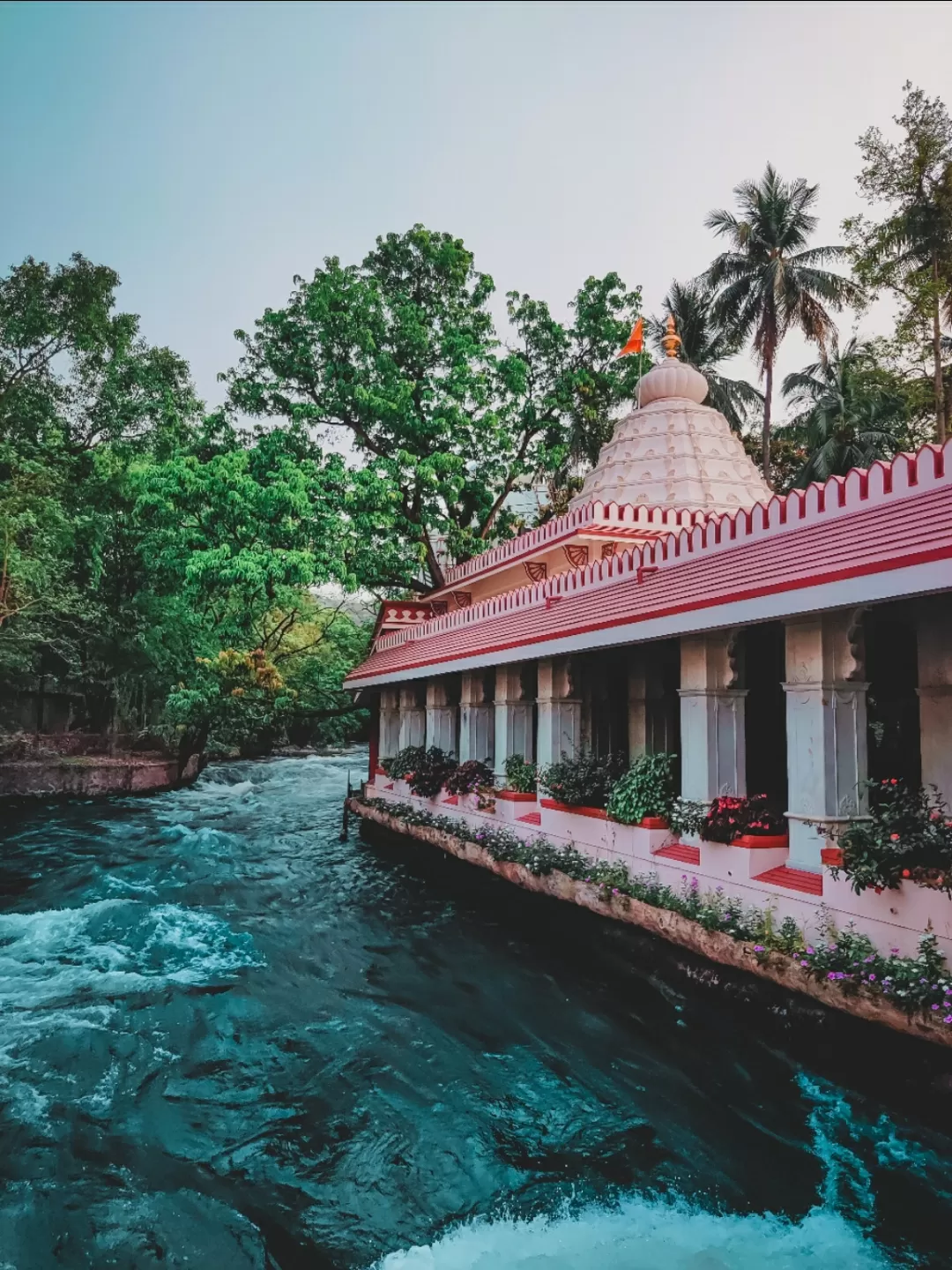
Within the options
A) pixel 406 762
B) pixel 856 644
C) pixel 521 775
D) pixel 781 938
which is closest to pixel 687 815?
pixel 781 938

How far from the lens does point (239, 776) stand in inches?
1032

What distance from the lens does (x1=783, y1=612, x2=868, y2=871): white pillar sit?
21.2 ft

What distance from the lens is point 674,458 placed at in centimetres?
1537

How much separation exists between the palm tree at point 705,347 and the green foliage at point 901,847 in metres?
27.9

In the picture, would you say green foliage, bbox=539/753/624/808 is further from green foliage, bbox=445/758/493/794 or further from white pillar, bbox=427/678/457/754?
white pillar, bbox=427/678/457/754

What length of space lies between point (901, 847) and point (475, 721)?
30.4 ft

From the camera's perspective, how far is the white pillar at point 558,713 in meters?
10.9

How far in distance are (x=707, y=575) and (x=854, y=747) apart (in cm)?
208

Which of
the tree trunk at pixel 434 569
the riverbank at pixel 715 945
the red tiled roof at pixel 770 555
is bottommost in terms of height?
the riverbank at pixel 715 945

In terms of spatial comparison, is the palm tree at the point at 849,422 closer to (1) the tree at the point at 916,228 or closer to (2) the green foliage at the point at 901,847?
(1) the tree at the point at 916,228

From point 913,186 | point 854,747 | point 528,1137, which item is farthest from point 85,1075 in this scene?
point 913,186

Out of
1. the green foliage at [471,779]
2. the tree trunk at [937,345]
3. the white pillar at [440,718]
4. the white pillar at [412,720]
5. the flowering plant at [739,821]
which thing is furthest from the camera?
the tree trunk at [937,345]

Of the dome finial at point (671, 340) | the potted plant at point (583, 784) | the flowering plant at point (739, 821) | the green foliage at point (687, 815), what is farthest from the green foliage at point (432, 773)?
the dome finial at point (671, 340)

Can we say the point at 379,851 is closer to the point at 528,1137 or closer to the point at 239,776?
the point at 528,1137
